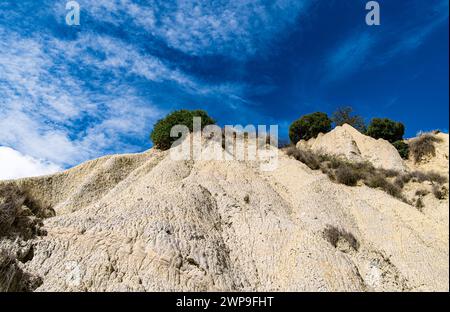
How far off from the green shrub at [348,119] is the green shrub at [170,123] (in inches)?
722

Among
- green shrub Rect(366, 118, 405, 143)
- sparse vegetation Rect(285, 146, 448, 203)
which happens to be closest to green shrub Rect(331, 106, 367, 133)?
green shrub Rect(366, 118, 405, 143)

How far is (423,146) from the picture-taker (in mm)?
28266

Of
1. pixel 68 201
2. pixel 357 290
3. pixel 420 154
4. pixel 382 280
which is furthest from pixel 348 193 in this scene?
pixel 420 154

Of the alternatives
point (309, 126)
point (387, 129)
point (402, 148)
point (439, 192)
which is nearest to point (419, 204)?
point (439, 192)

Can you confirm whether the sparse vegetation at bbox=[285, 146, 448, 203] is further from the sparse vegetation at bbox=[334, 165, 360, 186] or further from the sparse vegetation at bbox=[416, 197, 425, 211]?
the sparse vegetation at bbox=[416, 197, 425, 211]

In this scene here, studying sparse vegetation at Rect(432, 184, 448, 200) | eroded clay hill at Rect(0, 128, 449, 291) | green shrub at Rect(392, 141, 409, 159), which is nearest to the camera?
eroded clay hill at Rect(0, 128, 449, 291)

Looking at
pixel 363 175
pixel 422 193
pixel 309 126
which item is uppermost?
pixel 309 126

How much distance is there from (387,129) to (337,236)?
23724 mm

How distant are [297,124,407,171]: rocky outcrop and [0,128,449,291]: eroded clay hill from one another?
7.64m

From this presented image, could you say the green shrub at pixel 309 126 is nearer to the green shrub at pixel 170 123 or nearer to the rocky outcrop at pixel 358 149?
the rocky outcrop at pixel 358 149

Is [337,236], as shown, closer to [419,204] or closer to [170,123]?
[419,204]

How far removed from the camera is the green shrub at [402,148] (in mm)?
29375

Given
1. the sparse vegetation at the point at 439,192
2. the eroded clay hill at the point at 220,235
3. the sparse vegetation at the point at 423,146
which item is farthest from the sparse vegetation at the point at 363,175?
the sparse vegetation at the point at 423,146

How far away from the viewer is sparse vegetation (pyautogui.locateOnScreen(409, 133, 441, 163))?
1093 inches
